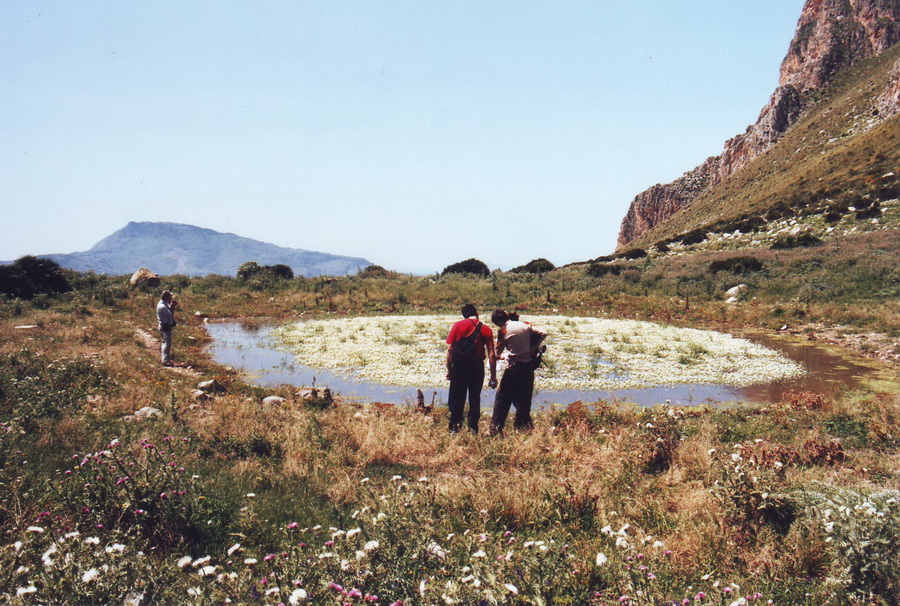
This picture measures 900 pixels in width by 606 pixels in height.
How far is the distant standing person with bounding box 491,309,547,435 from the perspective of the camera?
8875 millimetres

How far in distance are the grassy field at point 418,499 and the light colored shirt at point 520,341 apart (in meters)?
1.36

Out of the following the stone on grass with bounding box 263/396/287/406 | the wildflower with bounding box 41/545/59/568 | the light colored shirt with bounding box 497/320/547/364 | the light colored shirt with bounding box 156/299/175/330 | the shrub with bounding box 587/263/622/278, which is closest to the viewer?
the wildflower with bounding box 41/545/59/568

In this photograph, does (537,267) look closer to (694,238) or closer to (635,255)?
(635,255)

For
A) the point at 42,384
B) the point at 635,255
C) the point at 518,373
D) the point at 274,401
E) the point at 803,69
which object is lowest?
the point at 274,401

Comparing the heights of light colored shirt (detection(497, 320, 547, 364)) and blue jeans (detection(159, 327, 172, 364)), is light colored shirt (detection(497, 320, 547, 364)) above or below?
above

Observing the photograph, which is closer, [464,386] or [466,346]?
[466,346]

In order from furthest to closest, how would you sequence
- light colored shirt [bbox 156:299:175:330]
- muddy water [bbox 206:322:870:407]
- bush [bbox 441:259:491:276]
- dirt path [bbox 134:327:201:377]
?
bush [bbox 441:259:491:276]
light colored shirt [bbox 156:299:175:330]
dirt path [bbox 134:327:201:377]
muddy water [bbox 206:322:870:407]

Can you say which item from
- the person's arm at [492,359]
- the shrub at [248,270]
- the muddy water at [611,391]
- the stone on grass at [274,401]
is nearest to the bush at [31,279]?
the shrub at [248,270]

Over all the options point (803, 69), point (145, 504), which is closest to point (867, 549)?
point (145, 504)

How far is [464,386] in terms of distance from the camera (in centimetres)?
928

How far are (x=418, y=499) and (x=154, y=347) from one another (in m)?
16.8

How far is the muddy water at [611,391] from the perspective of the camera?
483 inches

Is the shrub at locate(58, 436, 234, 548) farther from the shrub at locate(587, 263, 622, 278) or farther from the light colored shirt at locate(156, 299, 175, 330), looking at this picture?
the shrub at locate(587, 263, 622, 278)

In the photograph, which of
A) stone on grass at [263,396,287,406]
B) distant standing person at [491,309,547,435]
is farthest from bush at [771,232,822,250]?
stone on grass at [263,396,287,406]
